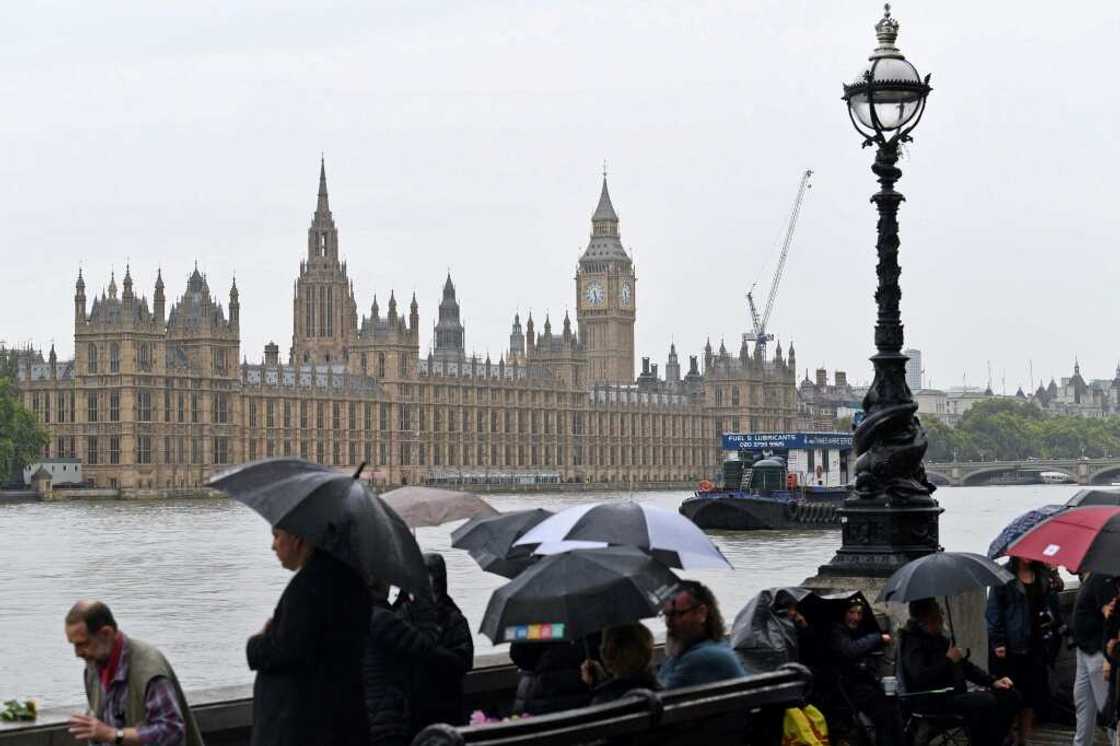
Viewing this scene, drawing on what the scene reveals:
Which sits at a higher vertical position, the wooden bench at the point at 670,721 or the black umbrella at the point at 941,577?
the black umbrella at the point at 941,577

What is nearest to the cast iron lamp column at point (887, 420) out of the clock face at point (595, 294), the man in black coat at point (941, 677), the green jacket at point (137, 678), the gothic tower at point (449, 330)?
the man in black coat at point (941, 677)

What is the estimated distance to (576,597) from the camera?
6.45 metres

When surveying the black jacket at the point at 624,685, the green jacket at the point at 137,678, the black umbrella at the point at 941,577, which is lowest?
the black jacket at the point at 624,685

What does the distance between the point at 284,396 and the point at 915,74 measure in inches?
3617

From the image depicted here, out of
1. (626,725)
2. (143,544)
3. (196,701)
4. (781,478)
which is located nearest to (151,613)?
(143,544)

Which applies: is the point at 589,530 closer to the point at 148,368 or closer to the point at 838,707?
the point at 838,707

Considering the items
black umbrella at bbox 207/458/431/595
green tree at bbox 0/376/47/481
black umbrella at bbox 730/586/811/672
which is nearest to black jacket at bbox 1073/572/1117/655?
black umbrella at bbox 730/586/811/672

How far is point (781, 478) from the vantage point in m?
62.7

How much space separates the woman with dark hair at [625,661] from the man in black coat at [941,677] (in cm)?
241

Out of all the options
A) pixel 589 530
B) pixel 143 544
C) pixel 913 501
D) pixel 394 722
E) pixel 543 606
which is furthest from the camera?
pixel 143 544

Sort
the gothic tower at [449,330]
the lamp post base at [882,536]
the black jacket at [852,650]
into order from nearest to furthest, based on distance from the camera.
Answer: the black jacket at [852,650]
the lamp post base at [882,536]
the gothic tower at [449,330]

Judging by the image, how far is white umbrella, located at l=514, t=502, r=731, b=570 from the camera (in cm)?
745

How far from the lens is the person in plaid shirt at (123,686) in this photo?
541 centimetres

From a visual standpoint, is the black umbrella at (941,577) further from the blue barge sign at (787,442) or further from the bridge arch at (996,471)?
the bridge arch at (996,471)
